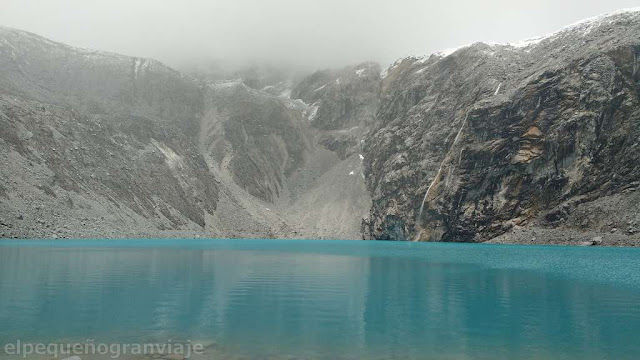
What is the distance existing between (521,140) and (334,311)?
378 feet

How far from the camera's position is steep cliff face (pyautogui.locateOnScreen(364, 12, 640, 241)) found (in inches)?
4680

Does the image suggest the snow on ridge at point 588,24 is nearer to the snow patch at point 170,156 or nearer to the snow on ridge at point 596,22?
the snow on ridge at point 596,22

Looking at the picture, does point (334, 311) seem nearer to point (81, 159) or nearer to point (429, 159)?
point (81, 159)

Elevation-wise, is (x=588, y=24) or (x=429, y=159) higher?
(x=588, y=24)

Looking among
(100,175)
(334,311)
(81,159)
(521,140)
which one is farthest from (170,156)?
(334,311)

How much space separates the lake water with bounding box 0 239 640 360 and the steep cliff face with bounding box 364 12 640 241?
79.3 metres

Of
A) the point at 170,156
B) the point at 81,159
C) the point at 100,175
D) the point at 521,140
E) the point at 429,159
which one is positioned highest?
the point at 521,140

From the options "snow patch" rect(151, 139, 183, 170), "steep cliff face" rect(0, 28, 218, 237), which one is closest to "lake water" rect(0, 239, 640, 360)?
"steep cliff face" rect(0, 28, 218, 237)

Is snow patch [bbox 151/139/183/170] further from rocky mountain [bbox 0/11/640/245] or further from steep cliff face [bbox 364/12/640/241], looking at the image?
steep cliff face [bbox 364/12/640/241]

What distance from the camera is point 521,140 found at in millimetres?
129875

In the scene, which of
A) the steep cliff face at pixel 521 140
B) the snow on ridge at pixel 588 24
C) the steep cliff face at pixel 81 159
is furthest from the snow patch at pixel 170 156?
the snow on ridge at pixel 588 24

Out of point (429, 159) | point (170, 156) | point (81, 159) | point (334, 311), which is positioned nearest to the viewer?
point (334, 311)

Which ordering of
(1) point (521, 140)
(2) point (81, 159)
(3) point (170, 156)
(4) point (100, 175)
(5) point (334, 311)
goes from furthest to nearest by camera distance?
(3) point (170, 156), (4) point (100, 175), (2) point (81, 159), (1) point (521, 140), (5) point (334, 311)

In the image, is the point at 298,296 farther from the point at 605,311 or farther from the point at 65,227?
the point at 65,227
